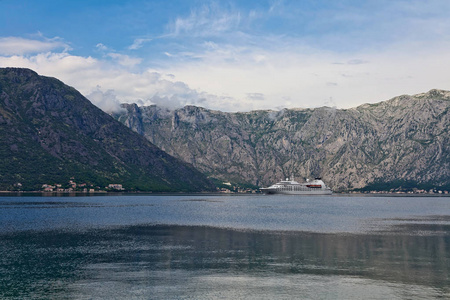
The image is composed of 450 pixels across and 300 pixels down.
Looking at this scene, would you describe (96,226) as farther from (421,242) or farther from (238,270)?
(421,242)

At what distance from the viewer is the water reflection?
57250 mm

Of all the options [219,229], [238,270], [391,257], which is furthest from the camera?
[219,229]

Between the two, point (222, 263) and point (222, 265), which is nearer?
point (222, 265)

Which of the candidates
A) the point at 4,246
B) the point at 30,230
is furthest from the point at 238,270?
the point at 30,230

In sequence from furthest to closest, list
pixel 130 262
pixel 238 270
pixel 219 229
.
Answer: pixel 219 229
pixel 130 262
pixel 238 270

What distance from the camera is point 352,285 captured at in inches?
2391

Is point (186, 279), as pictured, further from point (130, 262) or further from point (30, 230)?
point (30, 230)

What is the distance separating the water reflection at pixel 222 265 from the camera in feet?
188

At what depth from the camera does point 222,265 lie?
74438mm

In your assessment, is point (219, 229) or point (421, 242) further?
point (219, 229)

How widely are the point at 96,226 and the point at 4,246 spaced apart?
4221cm

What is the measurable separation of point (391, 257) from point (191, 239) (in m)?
46.3

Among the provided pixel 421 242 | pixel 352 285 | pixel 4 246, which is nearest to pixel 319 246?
pixel 421 242

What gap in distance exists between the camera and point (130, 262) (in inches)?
3019
